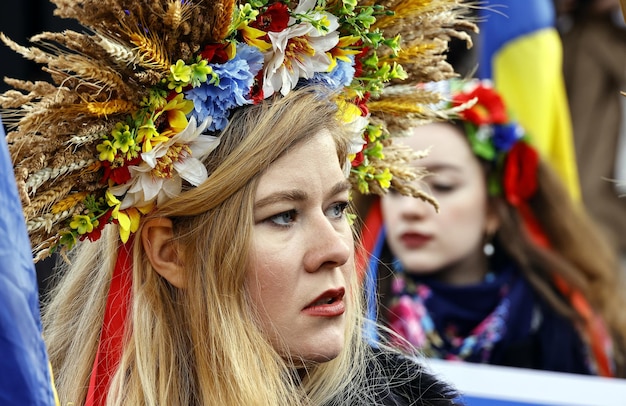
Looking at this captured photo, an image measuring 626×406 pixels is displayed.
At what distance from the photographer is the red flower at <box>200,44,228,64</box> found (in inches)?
85.4

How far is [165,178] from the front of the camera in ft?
7.23

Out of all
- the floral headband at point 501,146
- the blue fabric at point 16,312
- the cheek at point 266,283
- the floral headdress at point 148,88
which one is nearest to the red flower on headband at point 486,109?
the floral headband at point 501,146

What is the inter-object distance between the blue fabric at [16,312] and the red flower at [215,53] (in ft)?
2.45

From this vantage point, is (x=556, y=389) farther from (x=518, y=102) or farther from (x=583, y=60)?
(x=583, y=60)

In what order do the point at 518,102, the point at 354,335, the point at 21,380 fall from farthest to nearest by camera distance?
1. the point at 518,102
2. the point at 354,335
3. the point at 21,380

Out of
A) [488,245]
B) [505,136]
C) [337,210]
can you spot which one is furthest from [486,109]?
[337,210]

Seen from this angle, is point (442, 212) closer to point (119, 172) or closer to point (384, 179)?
point (384, 179)

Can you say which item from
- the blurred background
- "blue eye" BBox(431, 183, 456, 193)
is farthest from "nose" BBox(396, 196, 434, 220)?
the blurred background

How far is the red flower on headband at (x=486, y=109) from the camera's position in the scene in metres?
4.79

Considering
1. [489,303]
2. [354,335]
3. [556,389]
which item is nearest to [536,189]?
[489,303]

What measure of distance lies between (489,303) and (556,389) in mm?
930

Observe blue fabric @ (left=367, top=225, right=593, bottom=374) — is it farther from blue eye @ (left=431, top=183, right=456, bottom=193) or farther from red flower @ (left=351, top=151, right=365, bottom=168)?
red flower @ (left=351, top=151, right=365, bottom=168)

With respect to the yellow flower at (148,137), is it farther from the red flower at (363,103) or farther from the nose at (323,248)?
the red flower at (363,103)

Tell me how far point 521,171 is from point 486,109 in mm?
344
